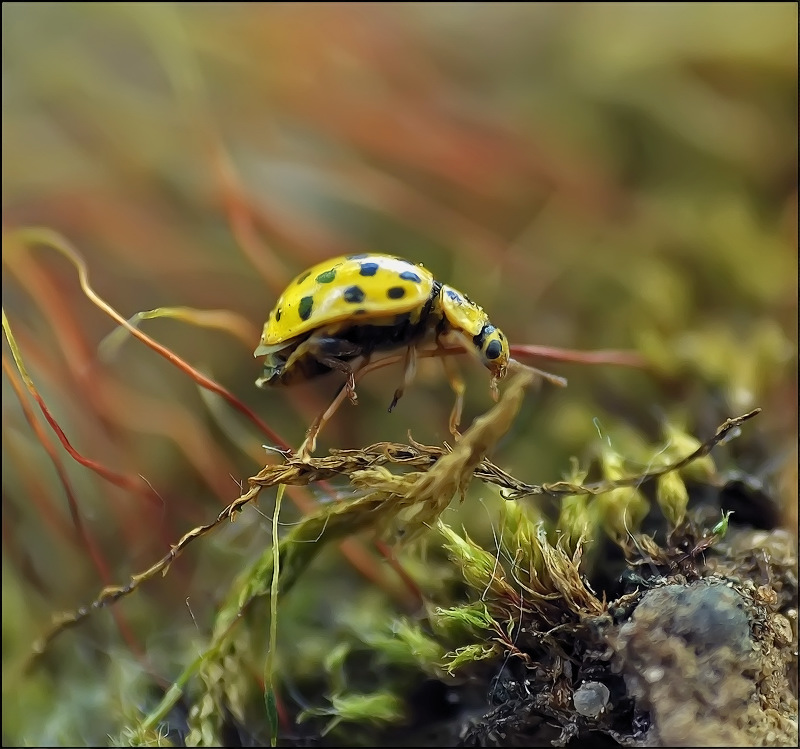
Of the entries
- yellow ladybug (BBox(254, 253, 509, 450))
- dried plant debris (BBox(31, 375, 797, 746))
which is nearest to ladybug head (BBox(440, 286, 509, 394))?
yellow ladybug (BBox(254, 253, 509, 450))

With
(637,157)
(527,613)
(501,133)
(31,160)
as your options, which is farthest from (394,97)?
(527,613)

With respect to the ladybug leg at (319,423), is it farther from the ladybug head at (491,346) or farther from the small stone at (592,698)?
the small stone at (592,698)

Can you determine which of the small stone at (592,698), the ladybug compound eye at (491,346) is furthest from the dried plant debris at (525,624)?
the ladybug compound eye at (491,346)

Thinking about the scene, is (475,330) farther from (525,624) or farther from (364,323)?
(525,624)

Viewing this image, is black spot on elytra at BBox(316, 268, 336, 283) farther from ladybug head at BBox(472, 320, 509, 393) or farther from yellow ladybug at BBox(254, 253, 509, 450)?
ladybug head at BBox(472, 320, 509, 393)

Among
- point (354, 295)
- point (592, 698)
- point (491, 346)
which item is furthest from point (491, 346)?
point (592, 698)

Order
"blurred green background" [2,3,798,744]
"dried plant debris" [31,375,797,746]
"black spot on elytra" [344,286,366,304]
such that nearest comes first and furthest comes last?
"dried plant debris" [31,375,797,746]
"black spot on elytra" [344,286,366,304]
"blurred green background" [2,3,798,744]
